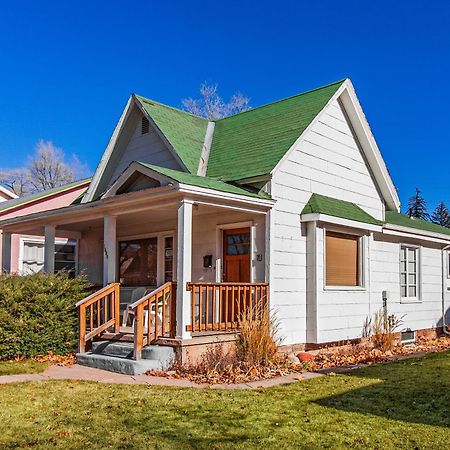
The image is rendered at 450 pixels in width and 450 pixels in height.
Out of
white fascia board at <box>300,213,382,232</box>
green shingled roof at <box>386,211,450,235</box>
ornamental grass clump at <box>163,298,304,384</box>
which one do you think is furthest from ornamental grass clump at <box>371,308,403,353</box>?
ornamental grass clump at <box>163,298,304,384</box>

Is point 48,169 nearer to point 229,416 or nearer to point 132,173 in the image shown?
point 132,173

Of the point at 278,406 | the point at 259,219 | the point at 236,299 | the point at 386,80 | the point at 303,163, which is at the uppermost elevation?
the point at 386,80

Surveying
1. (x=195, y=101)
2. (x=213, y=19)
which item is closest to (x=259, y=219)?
(x=213, y=19)

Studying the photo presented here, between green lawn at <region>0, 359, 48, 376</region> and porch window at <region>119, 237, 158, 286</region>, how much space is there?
475 cm

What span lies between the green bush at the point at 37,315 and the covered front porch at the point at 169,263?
19.6 inches

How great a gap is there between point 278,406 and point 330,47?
19.7 meters

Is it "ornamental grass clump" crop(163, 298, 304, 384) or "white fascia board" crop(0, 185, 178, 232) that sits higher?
"white fascia board" crop(0, 185, 178, 232)

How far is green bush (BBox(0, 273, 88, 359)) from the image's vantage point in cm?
1029

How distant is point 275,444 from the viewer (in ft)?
16.9

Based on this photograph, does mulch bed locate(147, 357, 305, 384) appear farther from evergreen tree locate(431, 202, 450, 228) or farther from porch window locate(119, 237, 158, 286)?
evergreen tree locate(431, 202, 450, 228)

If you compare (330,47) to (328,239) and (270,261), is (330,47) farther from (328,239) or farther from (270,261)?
(270,261)

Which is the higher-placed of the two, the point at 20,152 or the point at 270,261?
the point at 20,152

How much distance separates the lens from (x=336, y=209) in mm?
12266

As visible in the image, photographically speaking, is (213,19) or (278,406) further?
(213,19)
